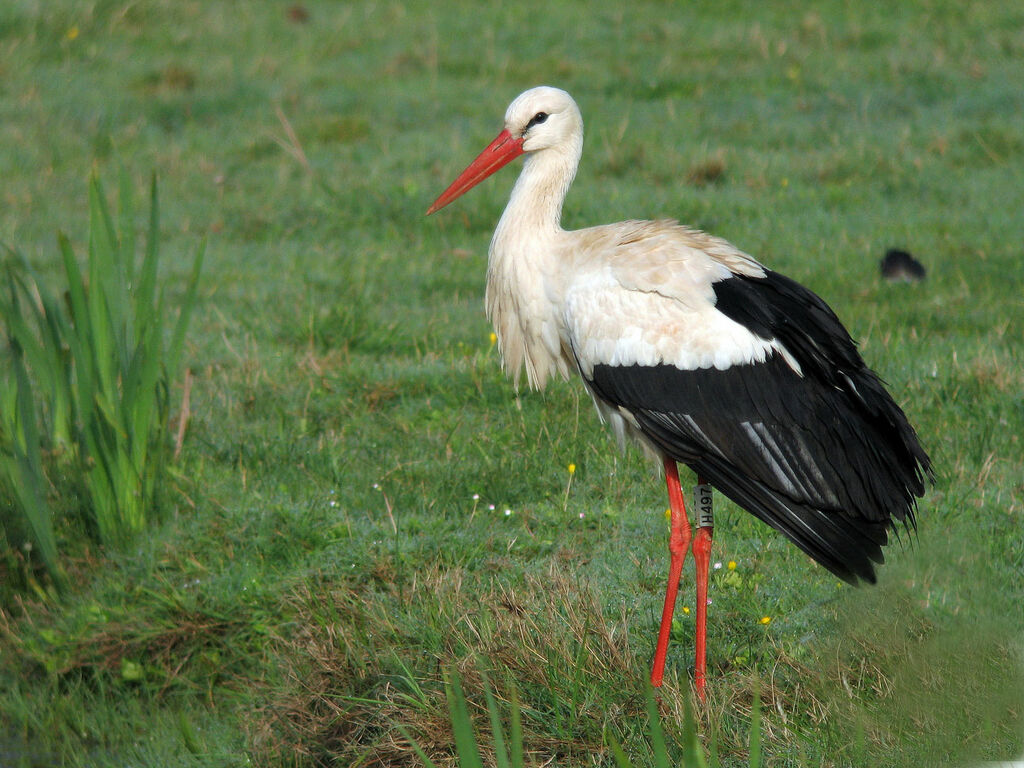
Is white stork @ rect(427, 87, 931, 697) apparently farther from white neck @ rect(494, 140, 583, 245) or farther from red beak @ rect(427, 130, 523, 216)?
red beak @ rect(427, 130, 523, 216)

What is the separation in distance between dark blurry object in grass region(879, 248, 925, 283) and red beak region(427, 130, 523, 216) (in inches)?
107

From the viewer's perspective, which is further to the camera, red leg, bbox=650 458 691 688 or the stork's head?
the stork's head

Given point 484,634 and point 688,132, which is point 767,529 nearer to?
point 484,634

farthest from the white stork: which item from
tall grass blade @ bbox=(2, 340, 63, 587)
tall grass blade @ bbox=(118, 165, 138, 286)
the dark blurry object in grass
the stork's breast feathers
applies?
the dark blurry object in grass

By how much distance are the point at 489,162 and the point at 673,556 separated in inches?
56.8

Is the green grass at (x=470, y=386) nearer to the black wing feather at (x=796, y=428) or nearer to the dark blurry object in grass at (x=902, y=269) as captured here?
the dark blurry object in grass at (x=902, y=269)

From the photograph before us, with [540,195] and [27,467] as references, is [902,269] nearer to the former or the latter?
[540,195]

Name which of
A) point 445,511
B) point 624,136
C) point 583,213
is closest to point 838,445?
point 445,511

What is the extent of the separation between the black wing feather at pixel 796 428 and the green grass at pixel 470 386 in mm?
240

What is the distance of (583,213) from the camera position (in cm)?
703

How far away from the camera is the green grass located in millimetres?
3217

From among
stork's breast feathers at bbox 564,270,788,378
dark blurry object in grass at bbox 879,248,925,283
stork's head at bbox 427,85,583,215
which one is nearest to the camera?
stork's breast feathers at bbox 564,270,788,378

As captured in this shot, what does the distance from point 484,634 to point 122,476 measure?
1.51 m

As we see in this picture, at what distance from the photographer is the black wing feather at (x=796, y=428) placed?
10.9 ft
